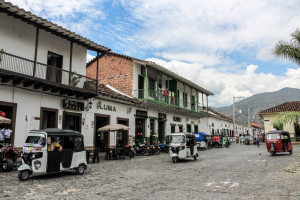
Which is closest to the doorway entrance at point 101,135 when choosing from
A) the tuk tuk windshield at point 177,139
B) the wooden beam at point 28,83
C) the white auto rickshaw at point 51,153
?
the tuk tuk windshield at point 177,139

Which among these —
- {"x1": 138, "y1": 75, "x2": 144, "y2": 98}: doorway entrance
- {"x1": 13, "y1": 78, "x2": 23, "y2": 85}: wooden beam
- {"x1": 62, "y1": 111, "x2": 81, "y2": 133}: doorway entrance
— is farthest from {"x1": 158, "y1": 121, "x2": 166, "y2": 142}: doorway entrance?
{"x1": 13, "y1": 78, "x2": 23, "y2": 85}: wooden beam

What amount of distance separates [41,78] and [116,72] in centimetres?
1039

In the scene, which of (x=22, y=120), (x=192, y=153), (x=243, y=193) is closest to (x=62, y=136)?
(x=22, y=120)

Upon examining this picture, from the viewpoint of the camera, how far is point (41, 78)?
13.3 metres

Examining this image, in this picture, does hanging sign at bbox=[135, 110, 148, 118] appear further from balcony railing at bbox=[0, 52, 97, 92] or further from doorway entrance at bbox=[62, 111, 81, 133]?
doorway entrance at bbox=[62, 111, 81, 133]

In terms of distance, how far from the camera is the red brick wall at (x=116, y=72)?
22.4 meters

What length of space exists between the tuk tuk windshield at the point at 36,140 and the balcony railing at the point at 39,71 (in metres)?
4.00

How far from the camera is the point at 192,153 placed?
49.2 ft

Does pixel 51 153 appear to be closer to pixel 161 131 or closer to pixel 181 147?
pixel 181 147

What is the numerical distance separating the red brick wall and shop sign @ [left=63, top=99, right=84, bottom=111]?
6.72m

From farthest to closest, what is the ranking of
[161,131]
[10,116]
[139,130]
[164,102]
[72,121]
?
[161,131], [164,102], [139,130], [72,121], [10,116]

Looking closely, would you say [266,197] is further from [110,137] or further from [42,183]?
[110,137]

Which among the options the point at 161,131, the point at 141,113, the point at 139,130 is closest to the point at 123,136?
the point at 139,130

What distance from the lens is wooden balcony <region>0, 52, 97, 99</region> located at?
458 inches
